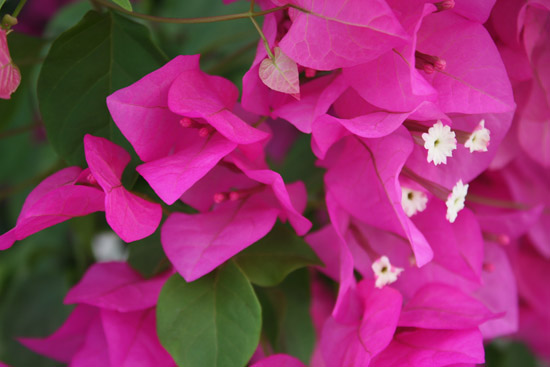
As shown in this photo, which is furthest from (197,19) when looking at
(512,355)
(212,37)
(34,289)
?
(512,355)

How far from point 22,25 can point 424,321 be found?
3.05 ft

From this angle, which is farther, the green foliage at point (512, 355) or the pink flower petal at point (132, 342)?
the green foliage at point (512, 355)

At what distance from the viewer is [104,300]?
496 mm

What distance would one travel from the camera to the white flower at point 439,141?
45 cm

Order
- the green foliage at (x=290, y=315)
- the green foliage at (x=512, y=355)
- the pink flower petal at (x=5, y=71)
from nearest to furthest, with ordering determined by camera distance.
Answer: the pink flower petal at (x=5, y=71) < the green foliage at (x=290, y=315) < the green foliage at (x=512, y=355)

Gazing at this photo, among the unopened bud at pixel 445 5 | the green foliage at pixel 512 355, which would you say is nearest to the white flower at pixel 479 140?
the unopened bud at pixel 445 5

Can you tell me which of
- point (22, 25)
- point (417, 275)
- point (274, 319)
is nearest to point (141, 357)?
point (274, 319)

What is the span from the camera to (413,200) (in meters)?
0.50

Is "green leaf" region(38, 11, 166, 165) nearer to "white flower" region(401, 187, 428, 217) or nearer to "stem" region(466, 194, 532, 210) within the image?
"white flower" region(401, 187, 428, 217)

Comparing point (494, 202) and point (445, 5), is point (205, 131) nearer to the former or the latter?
point (445, 5)

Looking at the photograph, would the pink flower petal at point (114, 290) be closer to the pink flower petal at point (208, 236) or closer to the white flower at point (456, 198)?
the pink flower petal at point (208, 236)

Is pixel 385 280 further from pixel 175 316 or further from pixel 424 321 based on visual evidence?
pixel 175 316

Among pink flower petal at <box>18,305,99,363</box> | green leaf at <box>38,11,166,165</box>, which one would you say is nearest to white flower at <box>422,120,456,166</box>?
green leaf at <box>38,11,166,165</box>

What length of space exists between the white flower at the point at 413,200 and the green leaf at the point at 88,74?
23 cm
